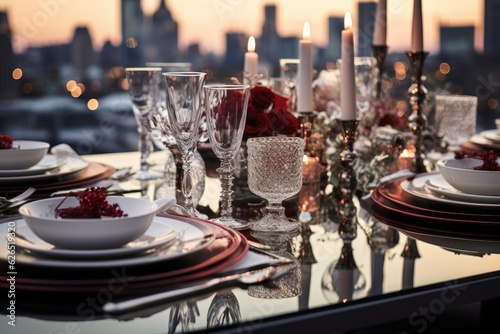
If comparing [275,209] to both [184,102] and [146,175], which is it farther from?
[146,175]

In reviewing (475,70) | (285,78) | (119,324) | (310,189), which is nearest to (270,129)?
(310,189)

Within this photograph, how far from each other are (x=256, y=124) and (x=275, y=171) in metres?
0.29

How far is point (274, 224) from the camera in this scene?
3.83ft

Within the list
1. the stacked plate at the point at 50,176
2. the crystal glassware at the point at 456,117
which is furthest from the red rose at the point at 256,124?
the crystal glassware at the point at 456,117

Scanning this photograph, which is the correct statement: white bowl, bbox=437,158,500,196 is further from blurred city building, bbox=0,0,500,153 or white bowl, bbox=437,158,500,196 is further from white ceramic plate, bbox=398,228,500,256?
blurred city building, bbox=0,0,500,153

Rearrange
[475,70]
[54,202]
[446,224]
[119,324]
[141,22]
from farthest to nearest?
[141,22], [475,70], [446,224], [54,202], [119,324]

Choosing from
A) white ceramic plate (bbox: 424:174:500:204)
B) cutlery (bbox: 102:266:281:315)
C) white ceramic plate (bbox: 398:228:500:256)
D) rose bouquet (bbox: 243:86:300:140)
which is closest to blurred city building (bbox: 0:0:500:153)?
rose bouquet (bbox: 243:86:300:140)

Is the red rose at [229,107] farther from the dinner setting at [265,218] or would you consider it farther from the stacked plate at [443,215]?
the stacked plate at [443,215]

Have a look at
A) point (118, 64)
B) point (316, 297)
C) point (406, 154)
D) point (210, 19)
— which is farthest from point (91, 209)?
point (118, 64)

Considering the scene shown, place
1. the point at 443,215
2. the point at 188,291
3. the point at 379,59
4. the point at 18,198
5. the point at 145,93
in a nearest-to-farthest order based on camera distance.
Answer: the point at 188,291 < the point at 443,215 < the point at 18,198 < the point at 145,93 < the point at 379,59

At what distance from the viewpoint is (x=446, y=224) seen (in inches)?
45.9

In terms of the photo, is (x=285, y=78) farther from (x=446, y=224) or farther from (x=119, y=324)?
(x=119, y=324)

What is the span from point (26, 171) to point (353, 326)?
862 millimetres

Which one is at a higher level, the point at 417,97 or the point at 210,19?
the point at 210,19
